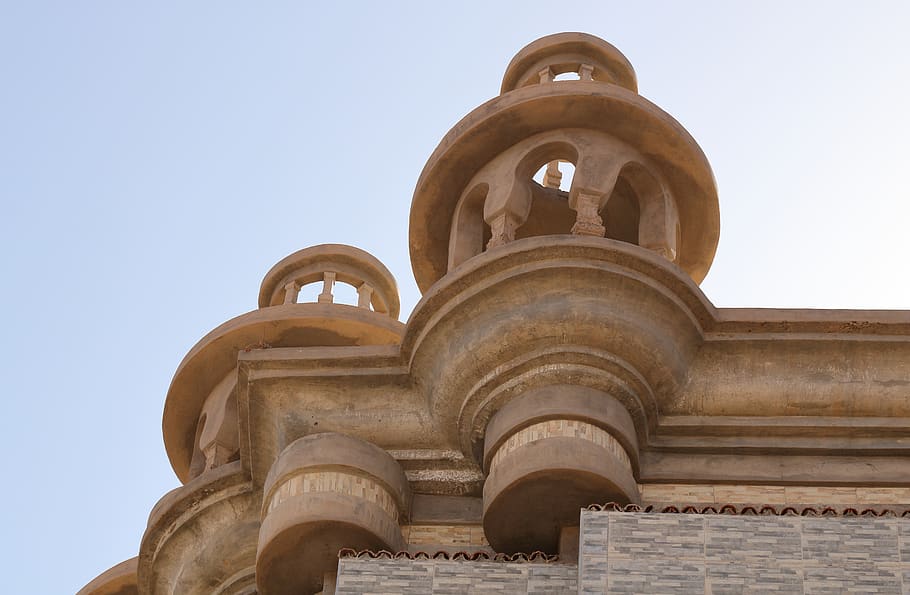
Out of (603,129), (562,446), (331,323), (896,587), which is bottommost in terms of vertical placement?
(896,587)

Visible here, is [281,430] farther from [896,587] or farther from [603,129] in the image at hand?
[896,587]

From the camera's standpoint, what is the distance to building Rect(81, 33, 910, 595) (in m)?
15.0

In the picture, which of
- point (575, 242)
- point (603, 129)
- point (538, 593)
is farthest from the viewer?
point (603, 129)

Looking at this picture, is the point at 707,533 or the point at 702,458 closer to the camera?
the point at 707,533

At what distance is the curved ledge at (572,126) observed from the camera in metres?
17.9

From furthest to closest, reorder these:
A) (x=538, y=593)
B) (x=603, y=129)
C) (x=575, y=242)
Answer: (x=603, y=129) → (x=575, y=242) → (x=538, y=593)

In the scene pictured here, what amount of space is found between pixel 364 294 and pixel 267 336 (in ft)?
6.58

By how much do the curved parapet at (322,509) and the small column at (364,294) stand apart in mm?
3987

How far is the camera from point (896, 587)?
13.7 metres

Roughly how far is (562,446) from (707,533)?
1.63 metres

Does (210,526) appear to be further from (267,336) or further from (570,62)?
(570,62)

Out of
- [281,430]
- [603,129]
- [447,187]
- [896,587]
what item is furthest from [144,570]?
[896,587]

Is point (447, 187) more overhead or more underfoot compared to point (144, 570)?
more overhead

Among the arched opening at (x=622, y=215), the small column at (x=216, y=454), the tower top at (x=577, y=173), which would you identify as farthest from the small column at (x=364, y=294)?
the arched opening at (x=622, y=215)
